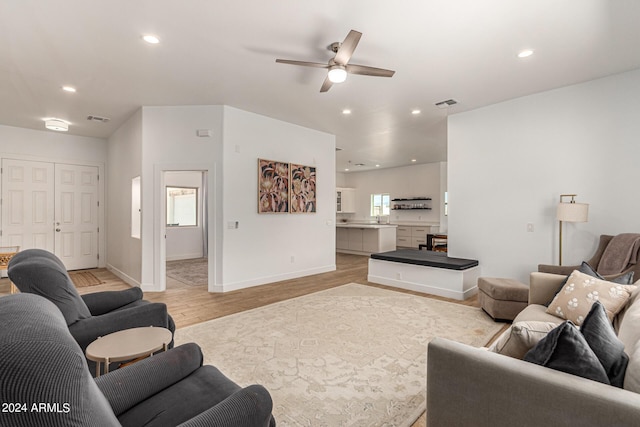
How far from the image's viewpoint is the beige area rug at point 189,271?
576 centimetres

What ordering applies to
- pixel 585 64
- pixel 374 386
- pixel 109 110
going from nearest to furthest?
1. pixel 374 386
2. pixel 585 64
3. pixel 109 110

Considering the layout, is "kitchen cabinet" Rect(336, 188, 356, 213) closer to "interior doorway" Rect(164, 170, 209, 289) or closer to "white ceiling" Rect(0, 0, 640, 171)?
"interior doorway" Rect(164, 170, 209, 289)

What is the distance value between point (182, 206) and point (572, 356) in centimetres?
903

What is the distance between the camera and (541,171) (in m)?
4.35

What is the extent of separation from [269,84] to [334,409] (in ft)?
11.9

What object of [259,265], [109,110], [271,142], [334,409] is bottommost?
[334,409]

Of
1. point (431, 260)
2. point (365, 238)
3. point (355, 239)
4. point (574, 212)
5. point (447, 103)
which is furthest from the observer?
point (355, 239)

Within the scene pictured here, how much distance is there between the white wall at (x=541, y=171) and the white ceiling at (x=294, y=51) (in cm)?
29

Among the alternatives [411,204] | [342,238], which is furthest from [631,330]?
[411,204]

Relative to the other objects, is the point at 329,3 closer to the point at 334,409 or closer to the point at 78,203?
the point at 334,409

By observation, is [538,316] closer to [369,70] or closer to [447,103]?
[369,70]

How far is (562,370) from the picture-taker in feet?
4.02

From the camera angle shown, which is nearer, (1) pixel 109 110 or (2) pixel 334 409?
(2) pixel 334 409

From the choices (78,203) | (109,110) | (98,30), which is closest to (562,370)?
(98,30)
